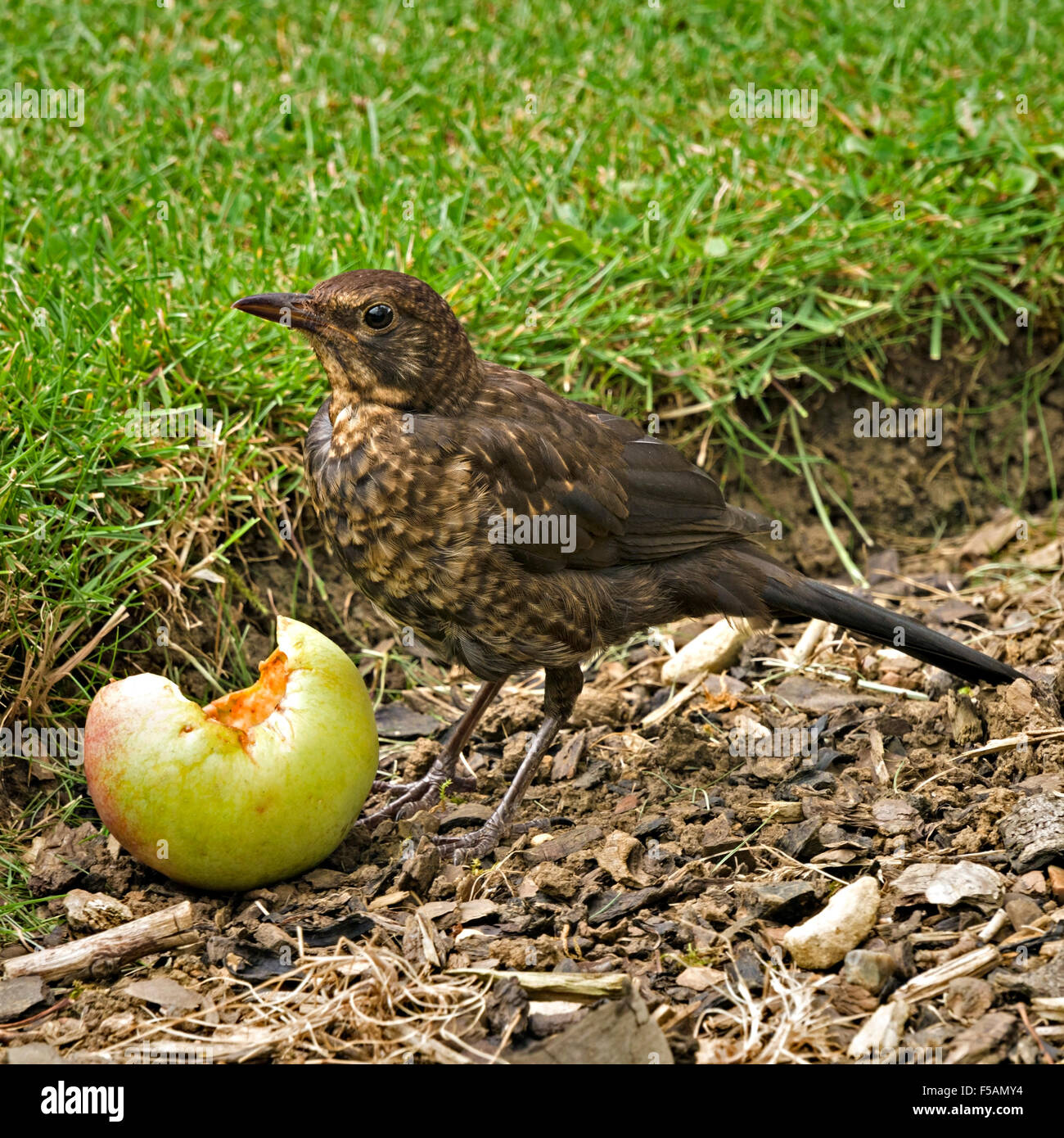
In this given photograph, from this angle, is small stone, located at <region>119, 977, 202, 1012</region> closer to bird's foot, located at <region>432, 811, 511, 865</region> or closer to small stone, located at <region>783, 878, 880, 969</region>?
bird's foot, located at <region>432, 811, 511, 865</region>

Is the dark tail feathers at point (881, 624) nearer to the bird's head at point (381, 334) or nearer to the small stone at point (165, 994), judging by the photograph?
the bird's head at point (381, 334)

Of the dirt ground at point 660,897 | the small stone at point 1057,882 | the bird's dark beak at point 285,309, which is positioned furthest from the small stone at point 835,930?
the bird's dark beak at point 285,309

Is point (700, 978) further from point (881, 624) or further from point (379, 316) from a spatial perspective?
point (379, 316)

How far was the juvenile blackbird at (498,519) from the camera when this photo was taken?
11.6 ft

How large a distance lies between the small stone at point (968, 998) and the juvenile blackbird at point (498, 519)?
1.27 metres

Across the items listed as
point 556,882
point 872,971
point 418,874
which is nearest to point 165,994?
point 418,874

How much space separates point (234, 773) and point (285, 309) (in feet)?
4.51

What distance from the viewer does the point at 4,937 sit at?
3.22m

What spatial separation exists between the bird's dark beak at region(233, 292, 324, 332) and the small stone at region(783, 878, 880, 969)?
83.8 inches

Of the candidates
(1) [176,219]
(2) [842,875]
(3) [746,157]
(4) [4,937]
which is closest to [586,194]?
(3) [746,157]

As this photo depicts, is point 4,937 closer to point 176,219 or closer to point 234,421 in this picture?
point 234,421

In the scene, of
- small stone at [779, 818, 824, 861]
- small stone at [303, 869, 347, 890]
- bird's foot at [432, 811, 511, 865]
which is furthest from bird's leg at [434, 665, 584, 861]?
small stone at [779, 818, 824, 861]

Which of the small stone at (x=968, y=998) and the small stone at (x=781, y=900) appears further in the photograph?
the small stone at (x=781, y=900)

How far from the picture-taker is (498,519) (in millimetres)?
3549
